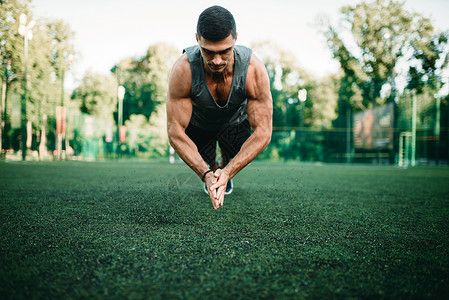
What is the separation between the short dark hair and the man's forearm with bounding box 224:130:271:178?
86 cm

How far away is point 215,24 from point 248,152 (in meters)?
1.02

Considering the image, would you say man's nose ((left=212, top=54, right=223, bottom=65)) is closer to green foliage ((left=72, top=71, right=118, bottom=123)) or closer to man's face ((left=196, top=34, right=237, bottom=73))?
man's face ((left=196, top=34, right=237, bottom=73))

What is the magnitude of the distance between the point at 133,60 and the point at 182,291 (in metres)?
39.3

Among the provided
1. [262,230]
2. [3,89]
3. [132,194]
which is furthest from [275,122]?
[262,230]

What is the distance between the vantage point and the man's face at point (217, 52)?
251cm

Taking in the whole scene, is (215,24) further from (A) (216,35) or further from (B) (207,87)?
(B) (207,87)

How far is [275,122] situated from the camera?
2234cm

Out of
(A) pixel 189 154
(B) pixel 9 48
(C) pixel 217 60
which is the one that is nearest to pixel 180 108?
(A) pixel 189 154

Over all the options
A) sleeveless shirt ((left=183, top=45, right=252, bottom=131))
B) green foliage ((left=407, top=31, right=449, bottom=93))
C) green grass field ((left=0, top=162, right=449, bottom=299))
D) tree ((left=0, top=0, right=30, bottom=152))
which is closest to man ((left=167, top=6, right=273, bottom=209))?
sleeveless shirt ((left=183, top=45, right=252, bottom=131))

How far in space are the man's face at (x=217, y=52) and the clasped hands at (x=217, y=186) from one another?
0.82 m

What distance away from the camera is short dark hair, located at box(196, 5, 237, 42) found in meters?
2.46

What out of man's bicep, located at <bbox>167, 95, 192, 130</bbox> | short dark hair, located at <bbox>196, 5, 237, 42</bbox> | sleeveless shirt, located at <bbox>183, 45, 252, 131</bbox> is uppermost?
short dark hair, located at <bbox>196, 5, 237, 42</bbox>

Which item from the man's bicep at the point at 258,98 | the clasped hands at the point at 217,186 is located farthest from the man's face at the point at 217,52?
the clasped hands at the point at 217,186

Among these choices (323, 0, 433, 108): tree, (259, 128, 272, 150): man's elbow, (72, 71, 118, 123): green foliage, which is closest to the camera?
(259, 128, 272, 150): man's elbow
